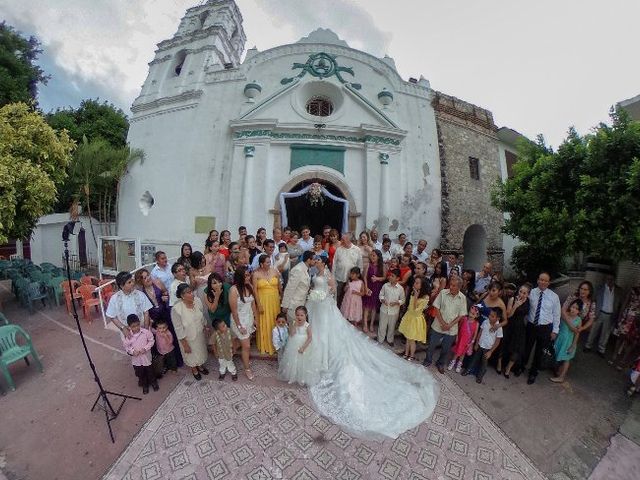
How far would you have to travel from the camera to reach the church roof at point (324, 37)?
1011cm

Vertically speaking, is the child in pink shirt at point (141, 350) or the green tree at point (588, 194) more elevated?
the green tree at point (588, 194)

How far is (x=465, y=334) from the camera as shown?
4586mm

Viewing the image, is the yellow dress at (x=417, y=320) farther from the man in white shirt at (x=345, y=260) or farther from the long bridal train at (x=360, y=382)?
the man in white shirt at (x=345, y=260)

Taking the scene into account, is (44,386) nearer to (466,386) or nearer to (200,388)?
(200,388)

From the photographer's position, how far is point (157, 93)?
35.7 ft

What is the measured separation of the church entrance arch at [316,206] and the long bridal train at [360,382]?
16.1 ft

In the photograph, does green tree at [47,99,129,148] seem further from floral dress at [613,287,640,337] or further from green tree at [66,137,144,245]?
floral dress at [613,287,640,337]

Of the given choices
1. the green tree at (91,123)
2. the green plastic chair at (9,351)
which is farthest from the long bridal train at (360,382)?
the green tree at (91,123)

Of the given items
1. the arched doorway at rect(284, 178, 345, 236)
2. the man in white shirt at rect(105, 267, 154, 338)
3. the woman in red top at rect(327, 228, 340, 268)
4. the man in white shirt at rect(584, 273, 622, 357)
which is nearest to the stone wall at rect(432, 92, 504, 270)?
the arched doorway at rect(284, 178, 345, 236)

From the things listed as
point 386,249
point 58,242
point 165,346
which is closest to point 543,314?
point 386,249

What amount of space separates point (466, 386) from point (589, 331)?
4139mm

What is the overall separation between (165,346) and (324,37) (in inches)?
452

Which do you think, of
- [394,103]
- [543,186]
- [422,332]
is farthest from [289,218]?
[543,186]

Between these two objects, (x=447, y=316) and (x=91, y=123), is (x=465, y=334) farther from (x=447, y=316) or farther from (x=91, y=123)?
(x=91, y=123)
